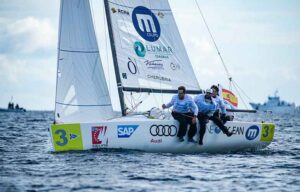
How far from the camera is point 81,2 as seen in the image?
15.9m

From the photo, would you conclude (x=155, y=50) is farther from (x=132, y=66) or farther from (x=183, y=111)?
(x=183, y=111)

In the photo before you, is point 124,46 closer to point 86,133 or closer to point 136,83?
point 136,83

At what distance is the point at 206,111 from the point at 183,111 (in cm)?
72

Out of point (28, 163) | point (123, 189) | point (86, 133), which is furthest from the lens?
point (86, 133)

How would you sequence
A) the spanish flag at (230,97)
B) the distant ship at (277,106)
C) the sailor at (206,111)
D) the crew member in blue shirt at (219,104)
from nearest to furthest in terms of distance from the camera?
the sailor at (206,111) → the crew member in blue shirt at (219,104) → the spanish flag at (230,97) → the distant ship at (277,106)

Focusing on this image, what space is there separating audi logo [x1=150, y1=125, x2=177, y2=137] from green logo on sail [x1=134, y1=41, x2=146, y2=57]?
8.30 feet

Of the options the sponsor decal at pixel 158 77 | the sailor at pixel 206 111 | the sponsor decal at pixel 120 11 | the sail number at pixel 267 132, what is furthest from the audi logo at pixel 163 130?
the sponsor decal at pixel 120 11

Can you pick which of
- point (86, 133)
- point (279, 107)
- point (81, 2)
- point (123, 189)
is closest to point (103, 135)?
point (86, 133)

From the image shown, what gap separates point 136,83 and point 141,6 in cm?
222

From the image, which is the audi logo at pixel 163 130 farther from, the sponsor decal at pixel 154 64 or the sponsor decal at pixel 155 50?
the sponsor decal at pixel 155 50

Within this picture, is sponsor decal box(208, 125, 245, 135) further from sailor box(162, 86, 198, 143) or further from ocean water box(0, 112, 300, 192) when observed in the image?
ocean water box(0, 112, 300, 192)

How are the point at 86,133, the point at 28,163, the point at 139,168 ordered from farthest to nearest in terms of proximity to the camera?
1. the point at 86,133
2. the point at 28,163
3. the point at 139,168

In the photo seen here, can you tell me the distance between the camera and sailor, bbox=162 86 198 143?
15.4 metres

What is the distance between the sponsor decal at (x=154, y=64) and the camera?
16.9 meters
